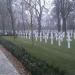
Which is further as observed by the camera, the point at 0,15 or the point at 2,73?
the point at 0,15

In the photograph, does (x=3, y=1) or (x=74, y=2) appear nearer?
(x=74, y=2)

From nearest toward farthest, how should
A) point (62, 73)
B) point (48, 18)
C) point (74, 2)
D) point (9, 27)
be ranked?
1. point (62, 73)
2. point (74, 2)
3. point (9, 27)
4. point (48, 18)

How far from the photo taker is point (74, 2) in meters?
50.4

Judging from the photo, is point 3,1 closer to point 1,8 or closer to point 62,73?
point 1,8

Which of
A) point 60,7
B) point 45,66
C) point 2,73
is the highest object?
point 60,7

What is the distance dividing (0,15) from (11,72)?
179 feet

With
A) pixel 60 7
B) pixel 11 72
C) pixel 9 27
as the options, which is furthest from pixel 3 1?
pixel 11 72

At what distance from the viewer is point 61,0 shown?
4678cm

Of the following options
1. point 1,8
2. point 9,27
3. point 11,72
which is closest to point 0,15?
point 1,8

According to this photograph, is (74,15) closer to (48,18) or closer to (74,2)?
(74,2)

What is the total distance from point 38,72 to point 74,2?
4295 centimetres

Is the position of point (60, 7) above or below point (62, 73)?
above

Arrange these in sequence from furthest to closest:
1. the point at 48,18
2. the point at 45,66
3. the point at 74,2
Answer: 1. the point at 48,18
2. the point at 74,2
3. the point at 45,66

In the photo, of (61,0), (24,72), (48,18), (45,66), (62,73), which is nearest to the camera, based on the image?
(62,73)
